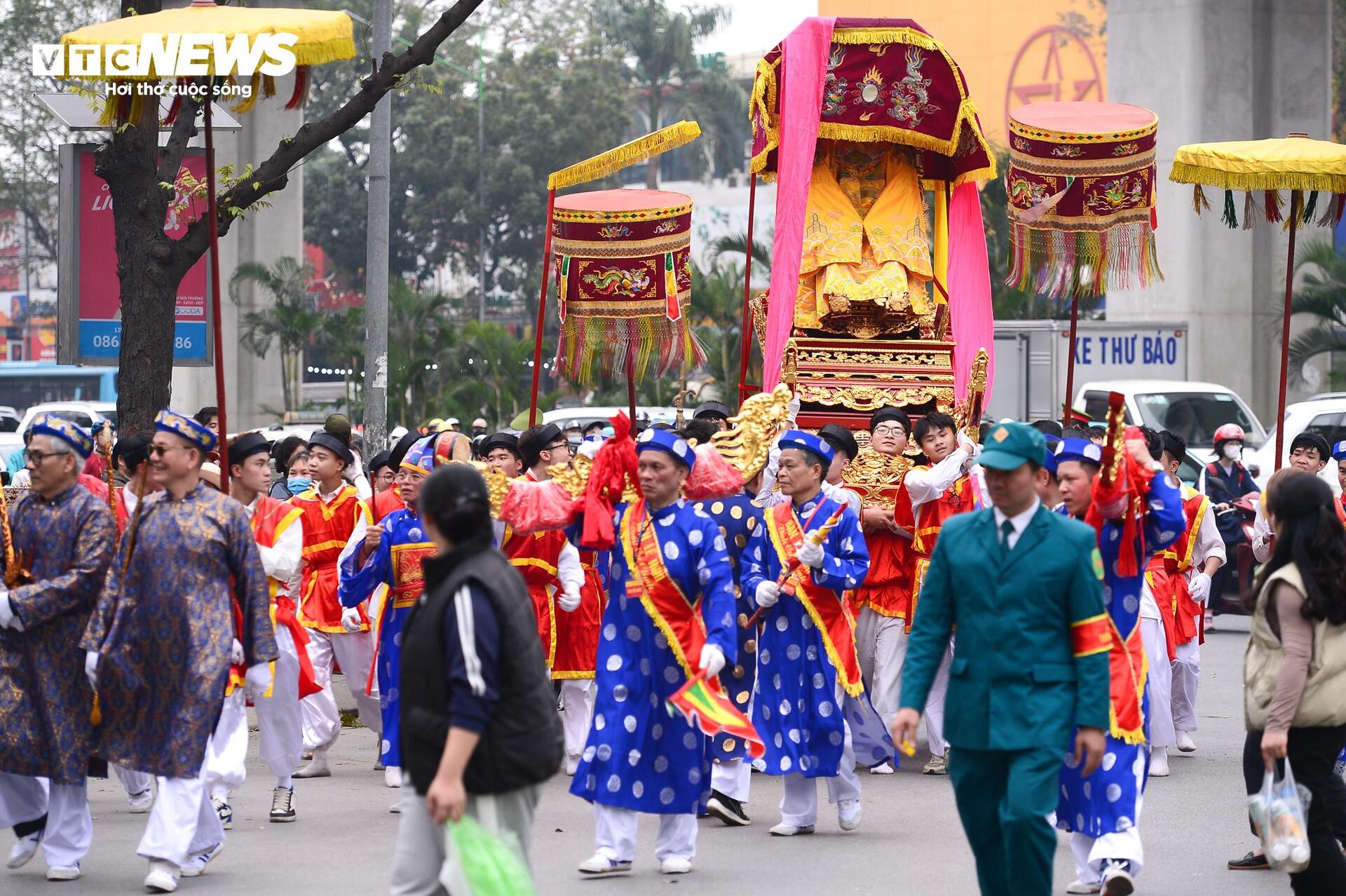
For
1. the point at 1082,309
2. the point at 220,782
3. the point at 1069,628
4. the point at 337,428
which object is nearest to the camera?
the point at 1069,628

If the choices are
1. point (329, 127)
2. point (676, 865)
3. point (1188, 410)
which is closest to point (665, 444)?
point (676, 865)

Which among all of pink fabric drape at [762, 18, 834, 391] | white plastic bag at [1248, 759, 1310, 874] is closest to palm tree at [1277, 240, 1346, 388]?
pink fabric drape at [762, 18, 834, 391]

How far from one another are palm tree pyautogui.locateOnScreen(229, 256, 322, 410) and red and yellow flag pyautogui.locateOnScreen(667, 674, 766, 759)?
19.3 m

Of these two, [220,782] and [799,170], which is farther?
[799,170]

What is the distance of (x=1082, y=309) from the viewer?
124 ft

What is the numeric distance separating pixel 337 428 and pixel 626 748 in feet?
16.4

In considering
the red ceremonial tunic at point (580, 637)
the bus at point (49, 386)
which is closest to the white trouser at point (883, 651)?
the red ceremonial tunic at point (580, 637)

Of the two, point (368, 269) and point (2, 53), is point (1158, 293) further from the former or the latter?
point (2, 53)

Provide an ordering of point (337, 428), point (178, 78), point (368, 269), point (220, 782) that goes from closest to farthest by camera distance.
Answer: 1. point (220, 782)
2. point (178, 78)
3. point (337, 428)
4. point (368, 269)

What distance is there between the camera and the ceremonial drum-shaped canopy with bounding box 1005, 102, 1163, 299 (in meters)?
12.0

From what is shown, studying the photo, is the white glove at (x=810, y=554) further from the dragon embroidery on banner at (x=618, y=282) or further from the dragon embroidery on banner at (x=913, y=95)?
the dragon embroidery on banner at (x=913, y=95)

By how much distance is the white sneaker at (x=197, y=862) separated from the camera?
7.49 metres

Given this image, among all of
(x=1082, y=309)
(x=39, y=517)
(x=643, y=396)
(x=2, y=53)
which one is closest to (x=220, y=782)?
(x=39, y=517)

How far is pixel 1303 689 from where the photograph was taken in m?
6.24
